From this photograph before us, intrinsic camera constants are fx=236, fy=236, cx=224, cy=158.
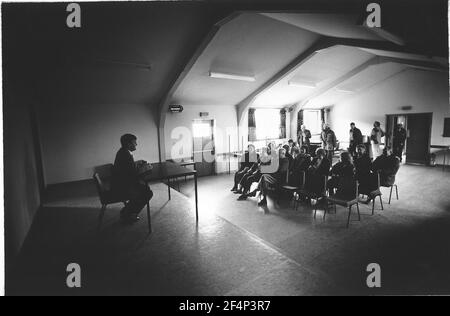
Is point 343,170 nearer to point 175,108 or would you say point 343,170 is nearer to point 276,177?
point 276,177

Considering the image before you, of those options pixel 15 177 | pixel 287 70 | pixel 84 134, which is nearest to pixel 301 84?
pixel 287 70

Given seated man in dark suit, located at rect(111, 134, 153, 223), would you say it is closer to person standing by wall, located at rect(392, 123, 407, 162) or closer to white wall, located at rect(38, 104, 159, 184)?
white wall, located at rect(38, 104, 159, 184)

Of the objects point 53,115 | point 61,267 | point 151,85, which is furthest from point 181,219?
point 53,115

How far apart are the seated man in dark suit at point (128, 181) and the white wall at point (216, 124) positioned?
3948 millimetres

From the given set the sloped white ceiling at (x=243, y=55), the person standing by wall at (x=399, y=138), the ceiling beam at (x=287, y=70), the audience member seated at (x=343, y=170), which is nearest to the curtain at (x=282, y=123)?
the ceiling beam at (x=287, y=70)

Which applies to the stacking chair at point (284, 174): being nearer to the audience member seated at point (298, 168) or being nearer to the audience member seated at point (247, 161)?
the audience member seated at point (298, 168)

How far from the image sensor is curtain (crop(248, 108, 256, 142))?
9545mm

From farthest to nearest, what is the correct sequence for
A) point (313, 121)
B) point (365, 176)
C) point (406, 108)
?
point (313, 121)
point (406, 108)
point (365, 176)

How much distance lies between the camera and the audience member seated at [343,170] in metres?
4.28

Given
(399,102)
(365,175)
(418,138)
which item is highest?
(399,102)

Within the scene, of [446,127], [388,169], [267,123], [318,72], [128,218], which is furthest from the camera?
[267,123]

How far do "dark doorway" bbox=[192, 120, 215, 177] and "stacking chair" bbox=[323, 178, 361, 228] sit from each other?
195 inches

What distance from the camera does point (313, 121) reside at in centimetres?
1181

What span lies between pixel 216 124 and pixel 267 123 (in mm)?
2779
